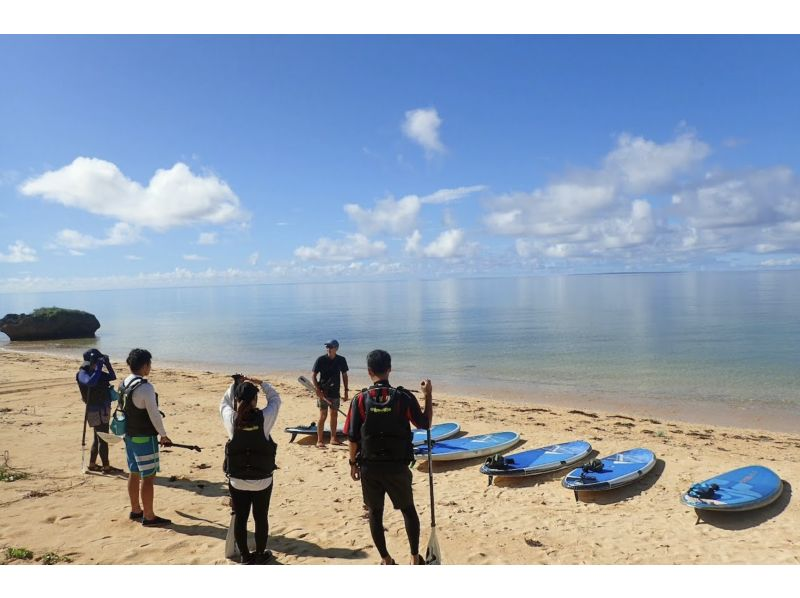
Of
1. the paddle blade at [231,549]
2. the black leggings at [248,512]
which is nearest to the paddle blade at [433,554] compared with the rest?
the black leggings at [248,512]

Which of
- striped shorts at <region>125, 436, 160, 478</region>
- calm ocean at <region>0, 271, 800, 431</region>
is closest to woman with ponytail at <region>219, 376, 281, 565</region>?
striped shorts at <region>125, 436, 160, 478</region>

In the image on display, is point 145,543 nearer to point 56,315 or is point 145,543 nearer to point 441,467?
point 441,467

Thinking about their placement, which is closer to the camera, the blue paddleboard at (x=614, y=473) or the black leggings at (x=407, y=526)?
the black leggings at (x=407, y=526)

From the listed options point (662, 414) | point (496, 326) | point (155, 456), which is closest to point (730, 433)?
point (662, 414)

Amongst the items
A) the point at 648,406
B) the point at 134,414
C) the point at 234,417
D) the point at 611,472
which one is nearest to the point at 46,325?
the point at 134,414

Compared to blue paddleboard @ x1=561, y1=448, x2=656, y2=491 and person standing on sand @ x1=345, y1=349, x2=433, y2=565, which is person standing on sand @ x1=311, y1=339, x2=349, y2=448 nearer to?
blue paddleboard @ x1=561, y1=448, x2=656, y2=491

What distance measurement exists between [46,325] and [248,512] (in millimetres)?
55394

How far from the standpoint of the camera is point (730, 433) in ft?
44.1

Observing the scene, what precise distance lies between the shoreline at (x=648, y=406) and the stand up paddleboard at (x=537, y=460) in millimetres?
6771

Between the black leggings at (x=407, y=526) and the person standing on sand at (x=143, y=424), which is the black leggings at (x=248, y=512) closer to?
the black leggings at (x=407, y=526)

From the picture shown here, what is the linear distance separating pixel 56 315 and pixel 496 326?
1778 inches

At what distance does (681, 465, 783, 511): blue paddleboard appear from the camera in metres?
7.02

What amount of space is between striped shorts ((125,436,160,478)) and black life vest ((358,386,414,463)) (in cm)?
325

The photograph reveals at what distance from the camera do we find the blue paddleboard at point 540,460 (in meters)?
8.92
